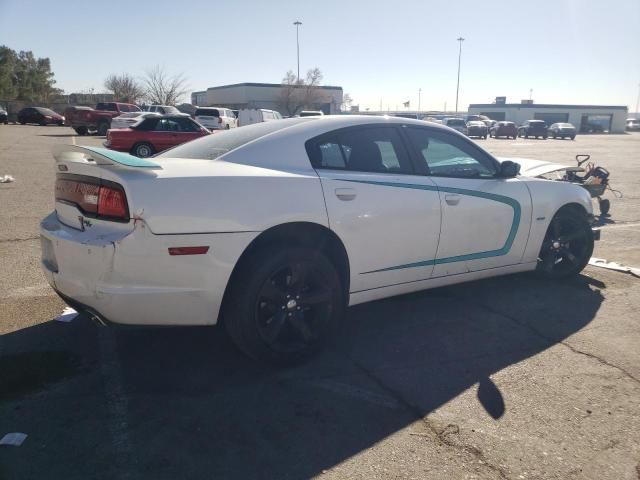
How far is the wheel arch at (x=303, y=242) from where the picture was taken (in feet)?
10.6

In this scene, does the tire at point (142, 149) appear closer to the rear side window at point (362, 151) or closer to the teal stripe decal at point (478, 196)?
the rear side window at point (362, 151)

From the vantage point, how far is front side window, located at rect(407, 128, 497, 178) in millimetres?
4246

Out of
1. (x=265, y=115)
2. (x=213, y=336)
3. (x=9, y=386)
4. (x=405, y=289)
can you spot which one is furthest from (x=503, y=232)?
(x=265, y=115)

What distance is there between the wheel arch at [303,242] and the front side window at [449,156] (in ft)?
3.66

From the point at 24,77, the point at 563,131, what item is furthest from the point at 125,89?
the point at 563,131

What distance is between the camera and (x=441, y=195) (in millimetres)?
4113

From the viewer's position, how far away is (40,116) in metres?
43.6

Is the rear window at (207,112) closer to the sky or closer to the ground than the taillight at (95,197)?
closer to the sky

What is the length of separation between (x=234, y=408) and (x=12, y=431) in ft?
3.66

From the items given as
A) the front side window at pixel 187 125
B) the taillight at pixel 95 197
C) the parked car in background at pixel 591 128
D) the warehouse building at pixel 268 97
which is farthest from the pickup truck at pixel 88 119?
the parked car in background at pixel 591 128

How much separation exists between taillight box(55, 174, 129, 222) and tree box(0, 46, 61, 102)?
6425 centimetres

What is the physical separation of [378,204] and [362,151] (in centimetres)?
45

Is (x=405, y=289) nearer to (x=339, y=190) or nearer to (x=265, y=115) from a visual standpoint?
(x=339, y=190)

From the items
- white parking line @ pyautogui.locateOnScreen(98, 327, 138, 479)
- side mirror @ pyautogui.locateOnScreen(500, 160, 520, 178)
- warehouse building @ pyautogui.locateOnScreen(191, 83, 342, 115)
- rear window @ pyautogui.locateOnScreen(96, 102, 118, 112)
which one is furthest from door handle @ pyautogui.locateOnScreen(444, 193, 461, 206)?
warehouse building @ pyautogui.locateOnScreen(191, 83, 342, 115)
